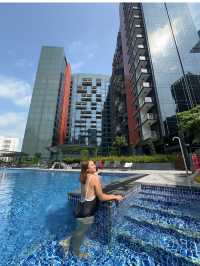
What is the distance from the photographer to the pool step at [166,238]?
2.60m

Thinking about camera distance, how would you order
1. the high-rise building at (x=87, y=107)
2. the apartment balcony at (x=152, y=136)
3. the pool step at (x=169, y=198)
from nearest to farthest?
the pool step at (x=169, y=198)
the apartment balcony at (x=152, y=136)
the high-rise building at (x=87, y=107)

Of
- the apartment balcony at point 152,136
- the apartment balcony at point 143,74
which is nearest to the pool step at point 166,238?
the apartment balcony at point 152,136

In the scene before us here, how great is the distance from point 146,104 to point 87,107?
40.3 meters

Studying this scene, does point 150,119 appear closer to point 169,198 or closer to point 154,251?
point 169,198

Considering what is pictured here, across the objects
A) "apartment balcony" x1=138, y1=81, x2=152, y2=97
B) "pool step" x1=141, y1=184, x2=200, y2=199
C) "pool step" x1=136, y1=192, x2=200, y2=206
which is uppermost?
"apartment balcony" x1=138, y1=81, x2=152, y2=97

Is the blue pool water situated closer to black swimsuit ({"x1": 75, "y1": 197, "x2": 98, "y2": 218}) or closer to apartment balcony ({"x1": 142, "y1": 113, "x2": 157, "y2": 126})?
black swimsuit ({"x1": 75, "y1": 197, "x2": 98, "y2": 218})

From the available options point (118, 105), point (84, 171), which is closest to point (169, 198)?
point (84, 171)

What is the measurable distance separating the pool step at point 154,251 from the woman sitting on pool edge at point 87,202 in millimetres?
1102

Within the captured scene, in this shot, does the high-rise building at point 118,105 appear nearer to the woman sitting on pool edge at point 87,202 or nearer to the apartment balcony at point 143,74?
the apartment balcony at point 143,74

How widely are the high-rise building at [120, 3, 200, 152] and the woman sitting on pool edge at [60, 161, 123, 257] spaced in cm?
2105

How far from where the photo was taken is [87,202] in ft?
8.05

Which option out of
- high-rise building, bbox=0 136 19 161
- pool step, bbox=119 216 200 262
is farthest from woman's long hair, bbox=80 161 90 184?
high-rise building, bbox=0 136 19 161

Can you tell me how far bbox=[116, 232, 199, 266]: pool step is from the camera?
239 centimetres

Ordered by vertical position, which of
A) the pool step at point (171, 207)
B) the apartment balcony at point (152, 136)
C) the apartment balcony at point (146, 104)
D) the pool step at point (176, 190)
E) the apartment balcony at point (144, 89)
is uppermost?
the apartment balcony at point (144, 89)
